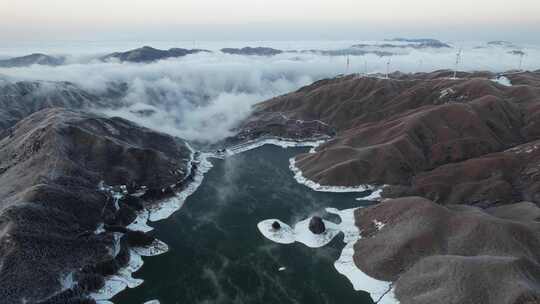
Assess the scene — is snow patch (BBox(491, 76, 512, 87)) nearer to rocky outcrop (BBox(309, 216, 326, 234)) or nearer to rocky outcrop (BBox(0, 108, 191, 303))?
rocky outcrop (BBox(309, 216, 326, 234))

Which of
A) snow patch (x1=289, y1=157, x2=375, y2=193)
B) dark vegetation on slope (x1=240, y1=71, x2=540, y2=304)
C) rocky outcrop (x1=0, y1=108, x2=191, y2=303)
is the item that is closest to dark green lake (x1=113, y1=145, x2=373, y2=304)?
snow patch (x1=289, y1=157, x2=375, y2=193)

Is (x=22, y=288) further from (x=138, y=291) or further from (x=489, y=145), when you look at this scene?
(x=489, y=145)

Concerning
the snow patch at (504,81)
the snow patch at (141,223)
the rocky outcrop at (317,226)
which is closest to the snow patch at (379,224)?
the rocky outcrop at (317,226)

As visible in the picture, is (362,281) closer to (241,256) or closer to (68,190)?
(241,256)

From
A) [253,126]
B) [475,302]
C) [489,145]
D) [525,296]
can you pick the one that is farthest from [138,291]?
[253,126]

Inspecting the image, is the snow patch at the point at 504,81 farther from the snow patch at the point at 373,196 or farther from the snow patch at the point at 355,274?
the snow patch at the point at 355,274

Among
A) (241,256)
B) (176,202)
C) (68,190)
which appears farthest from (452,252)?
(68,190)
